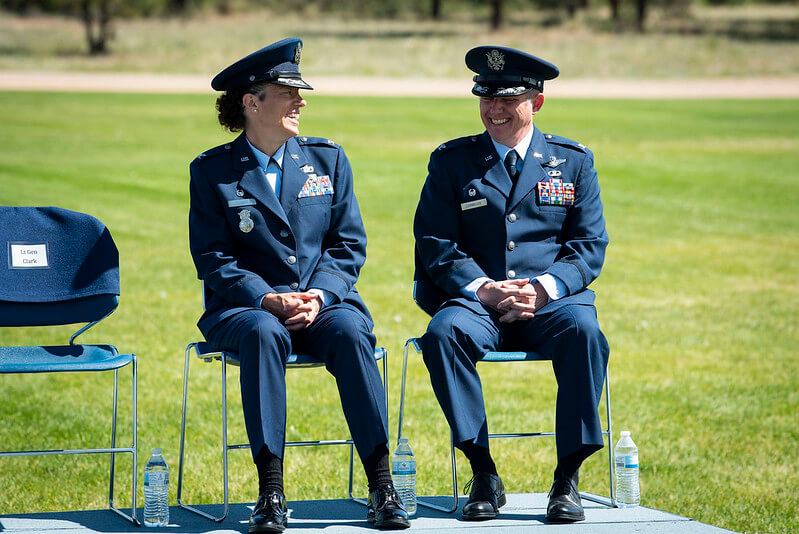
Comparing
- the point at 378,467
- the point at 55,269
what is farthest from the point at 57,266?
the point at 378,467

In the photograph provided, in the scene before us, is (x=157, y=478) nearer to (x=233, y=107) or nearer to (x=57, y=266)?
(x=57, y=266)

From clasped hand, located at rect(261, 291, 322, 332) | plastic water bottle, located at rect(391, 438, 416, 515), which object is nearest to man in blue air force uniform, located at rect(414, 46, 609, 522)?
plastic water bottle, located at rect(391, 438, 416, 515)

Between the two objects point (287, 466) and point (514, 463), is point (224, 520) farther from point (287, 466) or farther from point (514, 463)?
point (514, 463)

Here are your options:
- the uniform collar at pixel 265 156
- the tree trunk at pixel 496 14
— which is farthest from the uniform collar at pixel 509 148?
the tree trunk at pixel 496 14

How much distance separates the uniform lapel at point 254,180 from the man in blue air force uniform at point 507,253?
707 mm

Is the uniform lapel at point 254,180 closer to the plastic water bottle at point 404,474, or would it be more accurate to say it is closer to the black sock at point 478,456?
the plastic water bottle at point 404,474

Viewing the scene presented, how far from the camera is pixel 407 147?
78.6ft

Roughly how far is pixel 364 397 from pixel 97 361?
3.91ft

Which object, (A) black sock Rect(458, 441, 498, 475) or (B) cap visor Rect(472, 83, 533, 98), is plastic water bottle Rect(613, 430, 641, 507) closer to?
(A) black sock Rect(458, 441, 498, 475)

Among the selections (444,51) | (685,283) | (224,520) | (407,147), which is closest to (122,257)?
(685,283)

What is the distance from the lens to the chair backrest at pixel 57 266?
5.28 m

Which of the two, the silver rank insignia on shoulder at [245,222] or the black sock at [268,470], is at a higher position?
A: the silver rank insignia on shoulder at [245,222]

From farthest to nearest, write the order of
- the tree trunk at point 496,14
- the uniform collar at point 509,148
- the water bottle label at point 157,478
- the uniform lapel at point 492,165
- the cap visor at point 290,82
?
the tree trunk at point 496,14 → the uniform collar at point 509,148 → the uniform lapel at point 492,165 → the cap visor at point 290,82 → the water bottle label at point 157,478

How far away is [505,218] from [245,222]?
1223 millimetres
